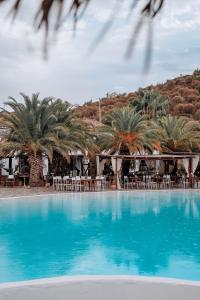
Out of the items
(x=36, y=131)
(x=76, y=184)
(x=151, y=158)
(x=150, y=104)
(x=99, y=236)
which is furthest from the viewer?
(x=150, y=104)

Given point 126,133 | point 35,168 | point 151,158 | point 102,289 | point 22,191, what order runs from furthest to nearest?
point 151,158, point 126,133, point 35,168, point 22,191, point 102,289

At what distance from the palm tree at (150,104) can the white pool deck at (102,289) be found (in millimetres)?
35325

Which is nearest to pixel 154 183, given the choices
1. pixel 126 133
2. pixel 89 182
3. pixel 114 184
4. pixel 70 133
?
pixel 114 184

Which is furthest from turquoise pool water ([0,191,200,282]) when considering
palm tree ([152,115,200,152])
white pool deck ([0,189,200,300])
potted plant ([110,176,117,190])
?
palm tree ([152,115,200,152])

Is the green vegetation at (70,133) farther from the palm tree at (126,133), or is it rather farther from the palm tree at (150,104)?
the palm tree at (150,104)

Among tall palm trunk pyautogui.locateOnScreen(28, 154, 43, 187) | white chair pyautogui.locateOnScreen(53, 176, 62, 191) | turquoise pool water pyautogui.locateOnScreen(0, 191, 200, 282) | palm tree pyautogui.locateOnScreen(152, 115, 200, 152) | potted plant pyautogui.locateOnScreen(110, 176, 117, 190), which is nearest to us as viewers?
turquoise pool water pyautogui.locateOnScreen(0, 191, 200, 282)

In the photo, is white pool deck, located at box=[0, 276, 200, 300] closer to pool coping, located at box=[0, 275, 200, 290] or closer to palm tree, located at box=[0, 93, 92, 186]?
pool coping, located at box=[0, 275, 200, 290]

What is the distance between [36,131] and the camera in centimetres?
2322

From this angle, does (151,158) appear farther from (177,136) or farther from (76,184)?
(76,184)

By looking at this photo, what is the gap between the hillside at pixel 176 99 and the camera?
4628 cm

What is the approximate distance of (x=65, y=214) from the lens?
53.2ft

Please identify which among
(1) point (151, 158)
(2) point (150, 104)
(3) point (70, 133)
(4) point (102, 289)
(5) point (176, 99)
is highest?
(5) point (176, 99)

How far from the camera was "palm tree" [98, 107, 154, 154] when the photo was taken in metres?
24.5

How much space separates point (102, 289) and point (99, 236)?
800 centimetres
